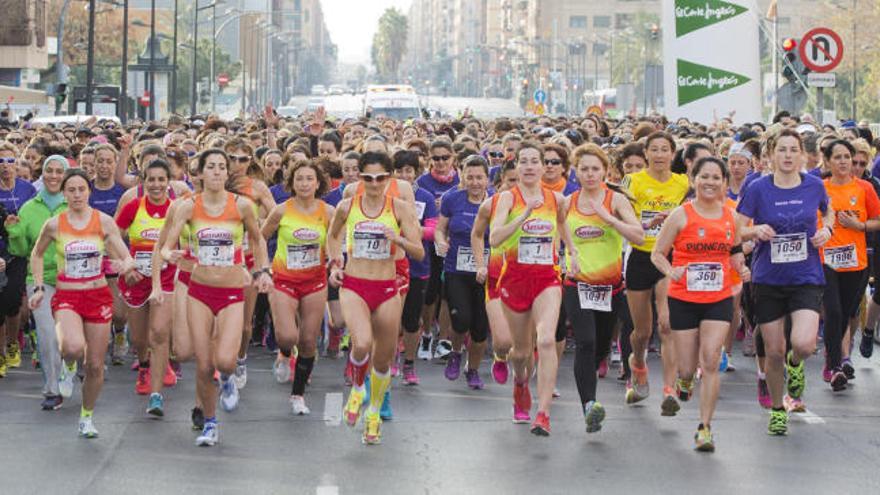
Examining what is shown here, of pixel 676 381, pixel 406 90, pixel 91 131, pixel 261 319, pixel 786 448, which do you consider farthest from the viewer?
pixel 406 90

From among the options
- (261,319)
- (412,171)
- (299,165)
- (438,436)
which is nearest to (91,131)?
(261,319)

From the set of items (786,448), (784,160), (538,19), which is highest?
(538,19)

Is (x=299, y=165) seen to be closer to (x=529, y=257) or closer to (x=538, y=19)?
(x=529, y=257)

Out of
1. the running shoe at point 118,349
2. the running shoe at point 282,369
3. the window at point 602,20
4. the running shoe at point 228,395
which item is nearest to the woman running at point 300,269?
the running shoe at point 228,395

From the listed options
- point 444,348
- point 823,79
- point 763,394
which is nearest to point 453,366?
point 444,348

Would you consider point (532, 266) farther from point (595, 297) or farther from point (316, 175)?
point (316, 175)

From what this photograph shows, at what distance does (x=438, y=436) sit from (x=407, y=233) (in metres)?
1.30

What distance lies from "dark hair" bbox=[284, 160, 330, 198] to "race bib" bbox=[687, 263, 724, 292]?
2.84 metres

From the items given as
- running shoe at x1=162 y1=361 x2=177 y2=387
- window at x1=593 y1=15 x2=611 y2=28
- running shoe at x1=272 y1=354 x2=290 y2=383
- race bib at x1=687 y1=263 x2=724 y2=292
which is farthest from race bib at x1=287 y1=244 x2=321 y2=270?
window at x1=593 y1=15 x2=611 y2=28

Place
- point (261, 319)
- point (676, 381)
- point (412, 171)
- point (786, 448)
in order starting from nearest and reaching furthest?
point (786, 448) → point (676, 381) → point (412, 171) → point (261, 319)

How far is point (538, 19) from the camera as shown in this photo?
566ft

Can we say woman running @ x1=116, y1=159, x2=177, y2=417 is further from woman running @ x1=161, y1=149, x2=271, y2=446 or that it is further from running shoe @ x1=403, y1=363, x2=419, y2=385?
running shoe @ x1=403, y1=363, x2=419, y2=385

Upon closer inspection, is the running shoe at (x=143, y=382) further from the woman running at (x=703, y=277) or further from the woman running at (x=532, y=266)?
the woman running at (x=703, y=277)

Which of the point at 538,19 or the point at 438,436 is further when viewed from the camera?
the point at 538,19
